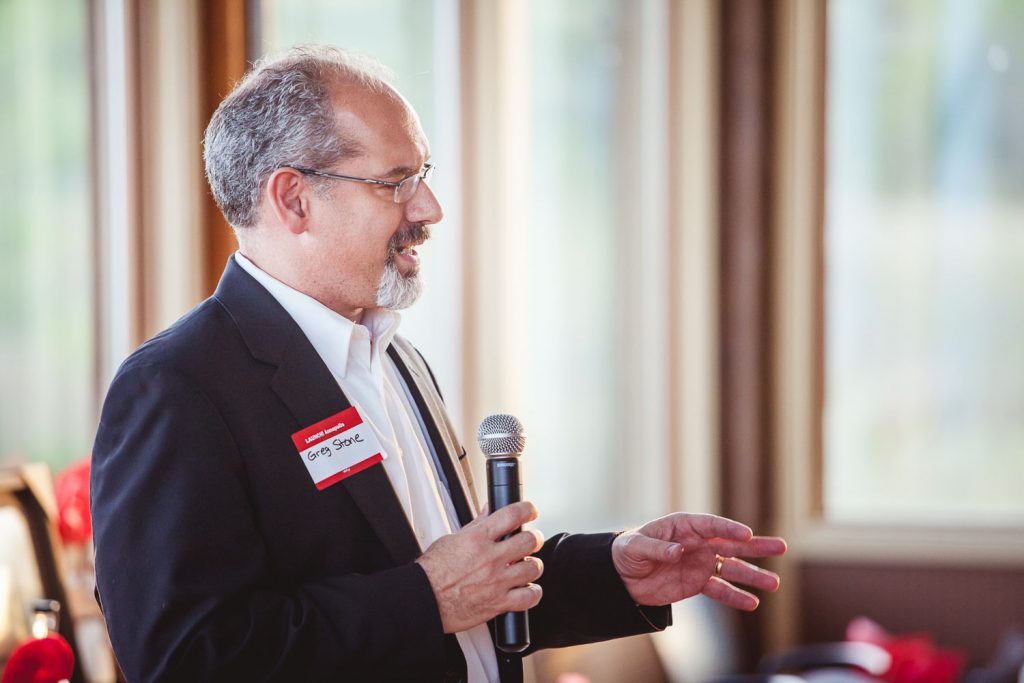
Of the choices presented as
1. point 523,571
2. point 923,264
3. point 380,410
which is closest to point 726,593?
point 523,571

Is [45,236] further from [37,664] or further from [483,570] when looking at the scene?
[483,570]

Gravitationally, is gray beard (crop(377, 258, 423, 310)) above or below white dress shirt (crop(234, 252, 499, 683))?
above

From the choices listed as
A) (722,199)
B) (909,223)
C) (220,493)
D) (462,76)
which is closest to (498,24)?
(462,76)

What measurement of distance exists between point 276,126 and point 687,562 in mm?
944

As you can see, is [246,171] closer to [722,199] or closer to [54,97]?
[54,97]

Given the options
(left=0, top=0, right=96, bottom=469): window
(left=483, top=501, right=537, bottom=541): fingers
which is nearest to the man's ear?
(left=483, top=501, right=537, bottom=541): fingers

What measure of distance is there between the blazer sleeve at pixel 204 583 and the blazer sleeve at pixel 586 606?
390 mm

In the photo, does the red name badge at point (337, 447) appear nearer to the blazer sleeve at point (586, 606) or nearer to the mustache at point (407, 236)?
the mustache at point (407, 236)

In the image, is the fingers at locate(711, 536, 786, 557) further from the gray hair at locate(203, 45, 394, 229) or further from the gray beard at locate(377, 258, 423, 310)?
the gray hair at locate(203, 45, 394, 229)

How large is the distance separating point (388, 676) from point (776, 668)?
100.0 inches

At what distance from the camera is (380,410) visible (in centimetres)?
144

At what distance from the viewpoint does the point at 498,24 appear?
11.7ft

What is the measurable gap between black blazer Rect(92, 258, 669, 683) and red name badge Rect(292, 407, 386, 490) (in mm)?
14

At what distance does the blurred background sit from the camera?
3.57 meters
